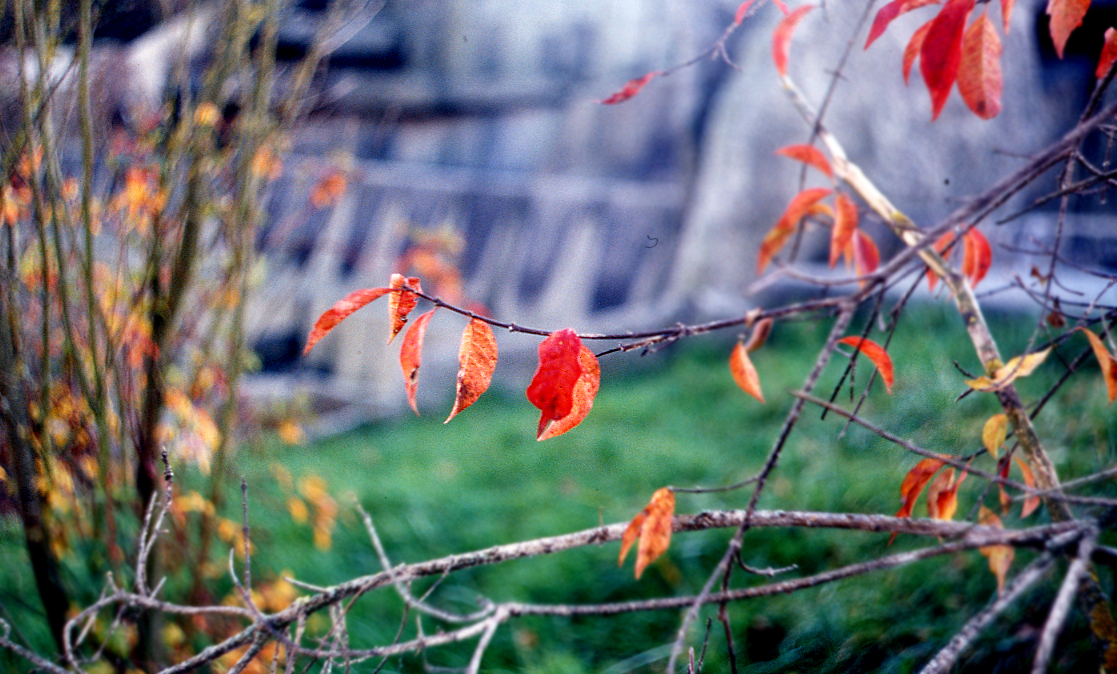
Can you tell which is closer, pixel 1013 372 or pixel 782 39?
pixel 1013 372

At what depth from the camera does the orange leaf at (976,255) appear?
3.44 feet

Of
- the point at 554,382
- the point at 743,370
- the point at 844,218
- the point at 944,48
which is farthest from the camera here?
the point at 844,218

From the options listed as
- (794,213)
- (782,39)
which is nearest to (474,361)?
(794,213)

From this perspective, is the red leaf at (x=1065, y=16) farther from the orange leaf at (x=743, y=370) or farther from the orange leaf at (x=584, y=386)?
the orange leaf at (x=584, y=386)

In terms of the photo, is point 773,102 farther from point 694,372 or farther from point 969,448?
point 969,448

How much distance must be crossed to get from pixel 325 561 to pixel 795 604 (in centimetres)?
138

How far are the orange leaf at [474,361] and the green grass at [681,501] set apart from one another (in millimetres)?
713

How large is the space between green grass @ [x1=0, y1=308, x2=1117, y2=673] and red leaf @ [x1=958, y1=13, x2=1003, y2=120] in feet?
2.31

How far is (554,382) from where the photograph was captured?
25.5 inches

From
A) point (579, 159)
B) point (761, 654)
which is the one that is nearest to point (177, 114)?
point (761, 654)

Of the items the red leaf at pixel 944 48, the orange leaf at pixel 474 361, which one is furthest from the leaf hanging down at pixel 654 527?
the red leaf at pixel 944 48

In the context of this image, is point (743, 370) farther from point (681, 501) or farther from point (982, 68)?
point (681, 501)

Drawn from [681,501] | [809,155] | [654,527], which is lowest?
[681,501]

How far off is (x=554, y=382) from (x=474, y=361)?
0.29 ft
